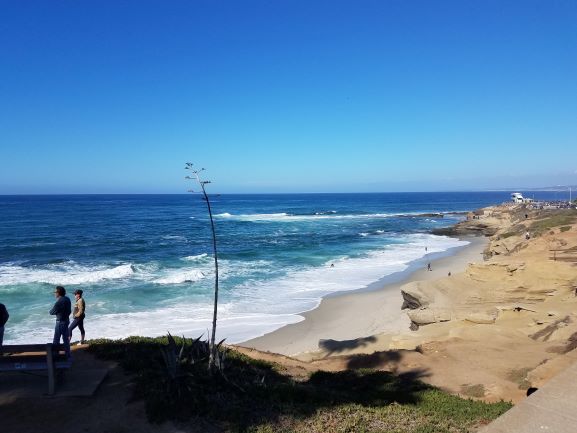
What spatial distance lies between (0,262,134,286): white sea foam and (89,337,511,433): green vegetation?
18789mm

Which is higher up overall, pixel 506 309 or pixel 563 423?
pixel 563 423

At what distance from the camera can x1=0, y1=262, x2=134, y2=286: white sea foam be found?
25.1 meters

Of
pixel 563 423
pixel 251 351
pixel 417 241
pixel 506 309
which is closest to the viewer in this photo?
pixel 563 423

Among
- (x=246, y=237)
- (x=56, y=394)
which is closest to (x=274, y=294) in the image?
(x=56, y=394)

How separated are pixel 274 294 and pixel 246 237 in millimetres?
26175

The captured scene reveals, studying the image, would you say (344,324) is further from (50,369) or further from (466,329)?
(50,369)

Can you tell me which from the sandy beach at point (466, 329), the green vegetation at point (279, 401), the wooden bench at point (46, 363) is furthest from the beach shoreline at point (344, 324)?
the wooden bench at point (46, 363)

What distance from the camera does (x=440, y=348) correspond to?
11.4m

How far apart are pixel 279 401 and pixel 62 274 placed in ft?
79.7

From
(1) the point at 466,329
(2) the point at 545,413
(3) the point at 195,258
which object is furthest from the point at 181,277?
(2) the point at 545,413

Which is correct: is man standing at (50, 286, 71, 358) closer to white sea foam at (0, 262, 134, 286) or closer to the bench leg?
the bench leg

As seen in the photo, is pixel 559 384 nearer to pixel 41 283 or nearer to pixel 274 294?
pixel 274 294

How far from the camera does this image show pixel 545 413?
14.8 ft

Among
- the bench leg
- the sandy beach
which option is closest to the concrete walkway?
the sandy beach
